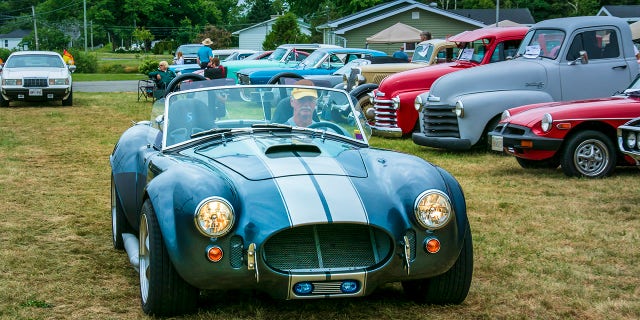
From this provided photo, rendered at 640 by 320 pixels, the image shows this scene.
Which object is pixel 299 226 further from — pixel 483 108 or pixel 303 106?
pixel 483 108

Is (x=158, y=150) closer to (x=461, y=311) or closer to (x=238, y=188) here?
(x=238, y=188)

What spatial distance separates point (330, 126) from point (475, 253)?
62.7 inches

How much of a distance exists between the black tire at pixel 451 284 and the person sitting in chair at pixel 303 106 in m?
1.51

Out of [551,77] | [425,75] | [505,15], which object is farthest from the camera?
[505,15]

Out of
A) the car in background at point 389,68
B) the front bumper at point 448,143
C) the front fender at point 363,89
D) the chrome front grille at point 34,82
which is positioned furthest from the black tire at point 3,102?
the front bumper at point 448,143

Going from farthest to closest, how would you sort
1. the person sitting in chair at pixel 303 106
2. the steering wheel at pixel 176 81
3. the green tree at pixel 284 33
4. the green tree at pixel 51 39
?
the green tree at pixel 51 39 < the green tree at pixel 284 33 < the steering wheel at pixel 176 81 < the person sitting in chair at pixel 303 106

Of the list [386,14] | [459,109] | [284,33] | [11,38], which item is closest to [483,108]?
[459,109]

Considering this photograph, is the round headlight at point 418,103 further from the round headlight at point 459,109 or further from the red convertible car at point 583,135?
the red convertible car at point 583,135

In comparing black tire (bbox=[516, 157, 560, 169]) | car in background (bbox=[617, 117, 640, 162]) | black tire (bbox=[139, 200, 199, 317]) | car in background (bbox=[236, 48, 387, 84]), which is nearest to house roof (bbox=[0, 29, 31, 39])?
car in background (bbox=[236, 48, 387, 84])

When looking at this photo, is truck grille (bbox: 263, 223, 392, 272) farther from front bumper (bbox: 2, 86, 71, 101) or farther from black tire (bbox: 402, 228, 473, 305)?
front bumper (bbox: 2, 86, 71, 101)

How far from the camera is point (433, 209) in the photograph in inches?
201

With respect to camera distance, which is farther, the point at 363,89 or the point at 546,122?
the point at 363,89

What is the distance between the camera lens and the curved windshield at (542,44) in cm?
1400

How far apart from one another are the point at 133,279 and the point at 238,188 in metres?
1.62
